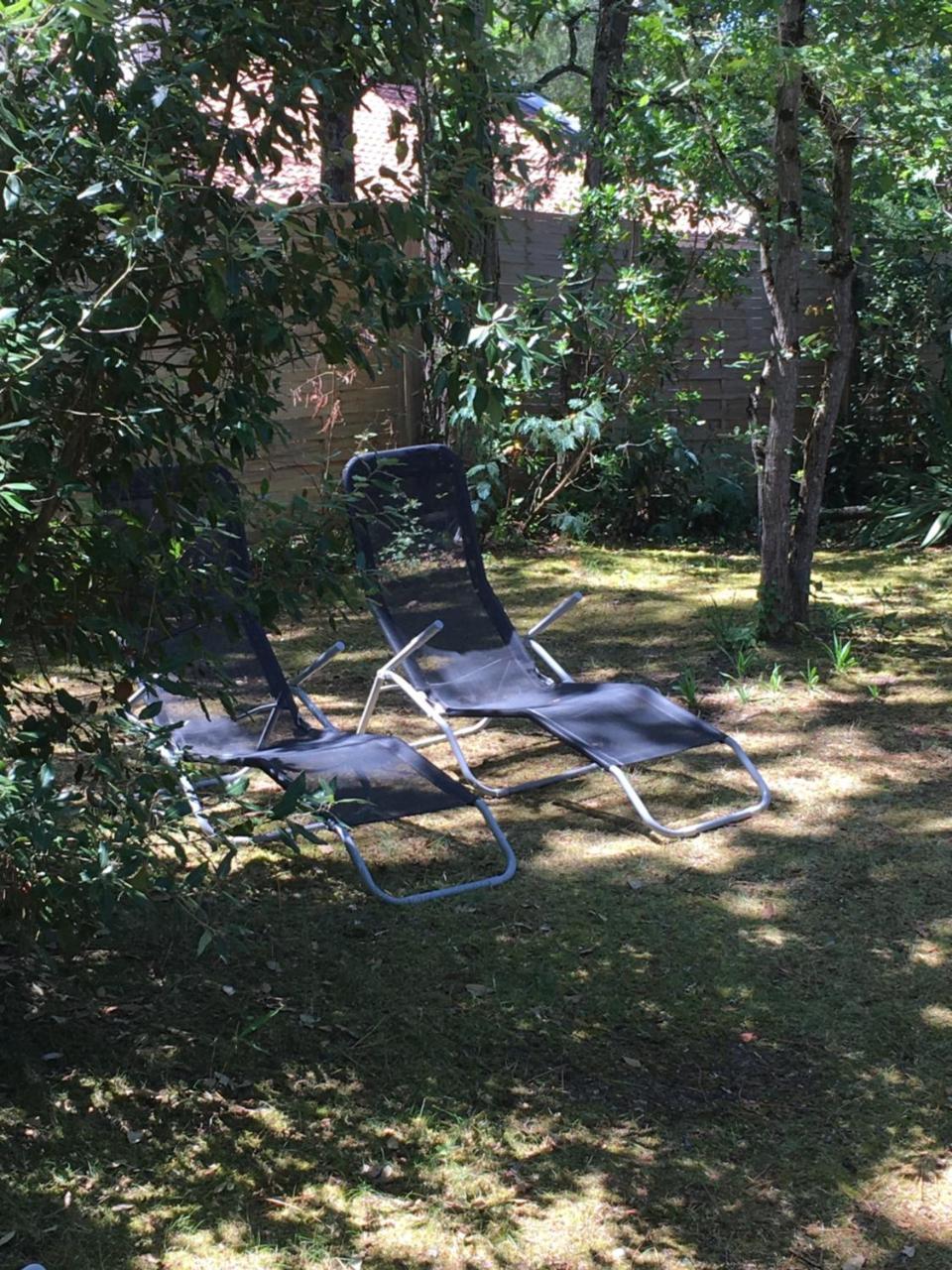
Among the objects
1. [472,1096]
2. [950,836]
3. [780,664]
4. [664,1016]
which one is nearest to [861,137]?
[780,664]

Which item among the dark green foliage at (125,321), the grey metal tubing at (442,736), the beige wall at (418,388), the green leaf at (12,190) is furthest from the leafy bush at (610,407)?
the green leaf at (12,190)

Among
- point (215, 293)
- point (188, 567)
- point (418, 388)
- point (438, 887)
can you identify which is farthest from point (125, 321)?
point (418, 388)

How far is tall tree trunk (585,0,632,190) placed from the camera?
910 cm

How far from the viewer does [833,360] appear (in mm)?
6371

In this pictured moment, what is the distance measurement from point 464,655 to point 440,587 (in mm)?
308

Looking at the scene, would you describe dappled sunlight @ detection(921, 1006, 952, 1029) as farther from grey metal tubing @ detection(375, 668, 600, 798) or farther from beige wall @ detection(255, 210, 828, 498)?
beige wall @ detection(255, 210, 828, 498)

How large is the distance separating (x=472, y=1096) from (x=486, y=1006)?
398 mm

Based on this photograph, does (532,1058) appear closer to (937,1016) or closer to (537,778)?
(937,1016)

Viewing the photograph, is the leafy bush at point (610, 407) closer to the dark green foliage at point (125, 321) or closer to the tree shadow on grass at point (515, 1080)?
the tree shadow on grass at point (515, 1080)

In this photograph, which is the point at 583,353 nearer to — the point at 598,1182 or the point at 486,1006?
the point at 486,1006

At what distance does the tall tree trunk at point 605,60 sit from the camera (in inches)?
358

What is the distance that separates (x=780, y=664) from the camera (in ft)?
20.2

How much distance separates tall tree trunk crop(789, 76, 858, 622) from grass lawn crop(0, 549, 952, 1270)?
67.1 inches

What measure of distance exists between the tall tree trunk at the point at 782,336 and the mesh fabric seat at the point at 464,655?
4.28 feet
